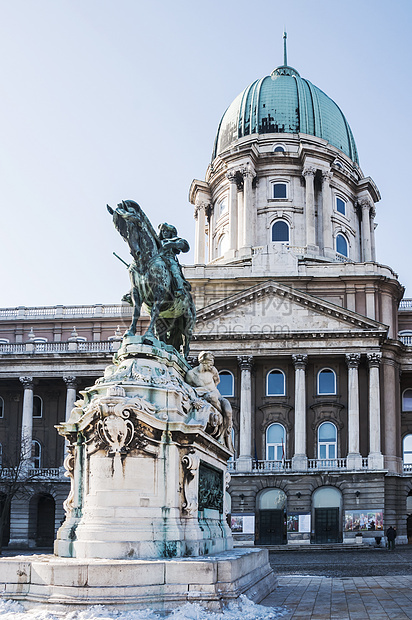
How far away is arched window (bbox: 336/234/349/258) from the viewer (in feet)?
230

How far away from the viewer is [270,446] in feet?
181

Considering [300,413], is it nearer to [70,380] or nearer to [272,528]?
[272,528]

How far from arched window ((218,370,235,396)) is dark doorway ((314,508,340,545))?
9770 mm

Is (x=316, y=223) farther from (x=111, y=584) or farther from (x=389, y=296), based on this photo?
A: (x=111, y=584)

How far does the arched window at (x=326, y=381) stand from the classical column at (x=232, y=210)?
55.1ft

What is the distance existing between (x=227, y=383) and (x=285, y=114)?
1145 inches

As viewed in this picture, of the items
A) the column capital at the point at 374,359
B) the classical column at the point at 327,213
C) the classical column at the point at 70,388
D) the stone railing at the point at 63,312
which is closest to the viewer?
the column capital at the point at 374,359

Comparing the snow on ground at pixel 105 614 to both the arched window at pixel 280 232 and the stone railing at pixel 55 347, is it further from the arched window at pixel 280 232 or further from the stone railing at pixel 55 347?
the arched window at pixel 280 232

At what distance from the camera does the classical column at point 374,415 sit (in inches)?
2029

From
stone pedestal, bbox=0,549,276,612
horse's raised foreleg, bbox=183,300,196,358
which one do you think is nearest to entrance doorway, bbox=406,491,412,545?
horse's raised foreleg, bbox=183,300,196,358

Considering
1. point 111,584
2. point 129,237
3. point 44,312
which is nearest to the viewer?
point 111,584

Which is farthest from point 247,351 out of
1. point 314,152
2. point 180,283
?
point 180,283

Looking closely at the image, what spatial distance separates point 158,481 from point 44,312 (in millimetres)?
55192

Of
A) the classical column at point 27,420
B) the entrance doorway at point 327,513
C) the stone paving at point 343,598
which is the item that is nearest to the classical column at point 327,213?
the entrance doorway at point 327,513
